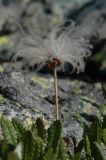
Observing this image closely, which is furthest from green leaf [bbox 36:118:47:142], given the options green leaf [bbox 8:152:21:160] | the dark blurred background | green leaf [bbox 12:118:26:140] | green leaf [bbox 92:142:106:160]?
the dark blurred background

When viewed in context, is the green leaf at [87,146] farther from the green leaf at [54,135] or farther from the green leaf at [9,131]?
the green leaf at [9,131]

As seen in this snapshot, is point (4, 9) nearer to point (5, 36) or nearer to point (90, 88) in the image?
Answer: point (5, 36)

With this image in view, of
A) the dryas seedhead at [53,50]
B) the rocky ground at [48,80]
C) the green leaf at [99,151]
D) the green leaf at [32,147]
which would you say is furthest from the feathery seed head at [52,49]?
the green leaf at [32,147]

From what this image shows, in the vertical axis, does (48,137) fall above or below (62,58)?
below

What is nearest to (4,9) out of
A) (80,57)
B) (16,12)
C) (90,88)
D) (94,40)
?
(16,12)

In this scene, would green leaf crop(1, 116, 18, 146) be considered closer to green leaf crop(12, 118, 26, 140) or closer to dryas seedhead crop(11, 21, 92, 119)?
green leaf crop(12, 118, 26, 140)

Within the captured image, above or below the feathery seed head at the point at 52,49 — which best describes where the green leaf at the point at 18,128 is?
below

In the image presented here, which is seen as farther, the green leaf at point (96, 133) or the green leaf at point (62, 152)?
the green leaf at point (96, 133)

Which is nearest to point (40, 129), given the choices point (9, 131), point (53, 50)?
point (9, 131)
